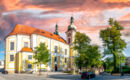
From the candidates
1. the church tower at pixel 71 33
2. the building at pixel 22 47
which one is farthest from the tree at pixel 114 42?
the church tower at pixel 71 33

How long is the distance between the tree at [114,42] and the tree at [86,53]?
9.63ft

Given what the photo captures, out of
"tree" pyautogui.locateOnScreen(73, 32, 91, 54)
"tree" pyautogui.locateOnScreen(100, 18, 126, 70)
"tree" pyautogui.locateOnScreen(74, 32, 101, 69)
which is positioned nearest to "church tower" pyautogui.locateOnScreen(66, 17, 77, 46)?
"tree" pyautogui.locateOnScreen(74, 32, 101, 69)

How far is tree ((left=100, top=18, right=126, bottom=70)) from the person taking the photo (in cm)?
4014

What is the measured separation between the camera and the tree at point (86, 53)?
3794cm

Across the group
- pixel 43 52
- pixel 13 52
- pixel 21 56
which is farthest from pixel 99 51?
pixel 13 52

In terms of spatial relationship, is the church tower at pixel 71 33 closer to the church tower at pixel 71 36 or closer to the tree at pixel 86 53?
the church tower at pixel 71 36

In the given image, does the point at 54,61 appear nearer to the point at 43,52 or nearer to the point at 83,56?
the point at 43,52

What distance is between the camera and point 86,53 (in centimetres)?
3872

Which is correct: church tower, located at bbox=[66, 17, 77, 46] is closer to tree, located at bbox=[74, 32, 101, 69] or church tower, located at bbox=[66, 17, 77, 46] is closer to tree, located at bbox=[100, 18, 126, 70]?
tree, located at bbox=[74, 32, 101, 69]

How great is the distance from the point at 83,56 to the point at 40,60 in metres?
10.7

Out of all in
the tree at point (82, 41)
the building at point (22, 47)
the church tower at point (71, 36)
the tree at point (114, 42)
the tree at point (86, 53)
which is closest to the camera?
the tree at point (86, 53)

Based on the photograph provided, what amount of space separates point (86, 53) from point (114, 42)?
784cm

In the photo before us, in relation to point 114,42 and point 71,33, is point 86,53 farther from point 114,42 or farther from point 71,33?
point 71,33

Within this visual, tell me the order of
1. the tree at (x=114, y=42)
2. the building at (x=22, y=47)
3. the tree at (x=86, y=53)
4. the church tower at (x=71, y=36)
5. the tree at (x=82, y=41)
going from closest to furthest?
the tree at (x=86, y=53), the tree at (x=114, y=42), the tree at (x=82, y=41), the building at (x=22, y=47), the church tower at (x=71, y=36)
